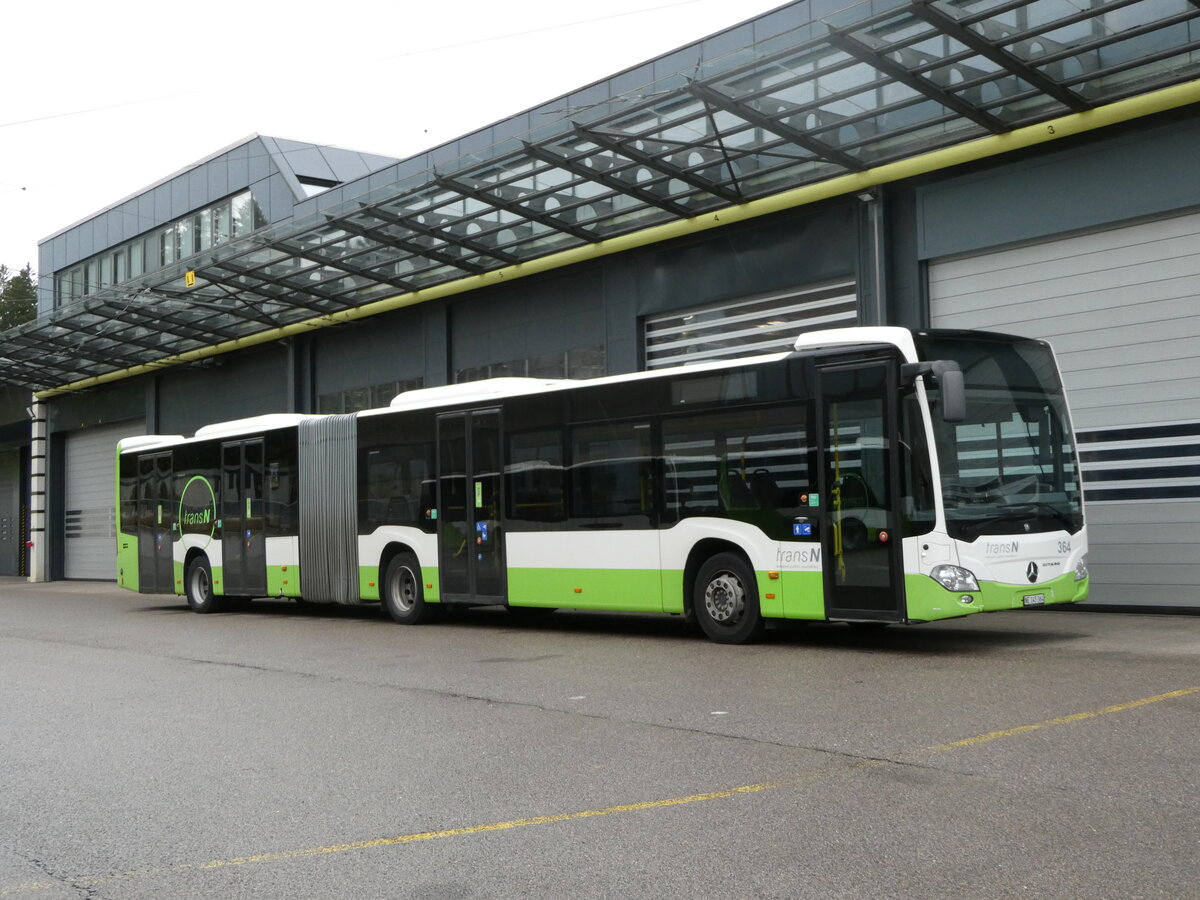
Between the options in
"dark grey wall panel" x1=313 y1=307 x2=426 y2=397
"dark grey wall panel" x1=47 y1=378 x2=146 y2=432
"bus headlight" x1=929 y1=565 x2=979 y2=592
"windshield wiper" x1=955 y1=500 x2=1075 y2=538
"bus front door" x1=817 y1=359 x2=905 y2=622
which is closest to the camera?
"bus headlight" x1=929 y1=565 x2=979 y2=592

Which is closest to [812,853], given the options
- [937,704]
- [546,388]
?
[937,704]

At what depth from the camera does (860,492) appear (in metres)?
11.8

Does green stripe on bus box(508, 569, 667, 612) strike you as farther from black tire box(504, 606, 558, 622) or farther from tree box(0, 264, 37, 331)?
tree box(0, 264, 37, 331)

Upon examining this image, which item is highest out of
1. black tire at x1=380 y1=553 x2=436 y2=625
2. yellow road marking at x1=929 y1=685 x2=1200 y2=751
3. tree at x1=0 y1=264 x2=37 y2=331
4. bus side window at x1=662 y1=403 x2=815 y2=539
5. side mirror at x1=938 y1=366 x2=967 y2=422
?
tree at x1=0 y1=264 x2=37 y2=331

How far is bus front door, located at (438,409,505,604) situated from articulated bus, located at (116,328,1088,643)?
0.03 m

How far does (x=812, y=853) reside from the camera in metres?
5.21

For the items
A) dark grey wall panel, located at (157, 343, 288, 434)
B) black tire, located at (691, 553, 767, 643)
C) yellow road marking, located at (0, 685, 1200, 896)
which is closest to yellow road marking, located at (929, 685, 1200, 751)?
yellow road marking, located at (0, 685, 1200, 896)

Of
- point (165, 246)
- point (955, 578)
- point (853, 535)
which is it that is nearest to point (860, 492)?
point (853, 535)

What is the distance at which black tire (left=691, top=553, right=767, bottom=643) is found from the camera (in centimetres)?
1277

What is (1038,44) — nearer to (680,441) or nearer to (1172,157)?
(1172,157)

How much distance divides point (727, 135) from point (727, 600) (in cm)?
659

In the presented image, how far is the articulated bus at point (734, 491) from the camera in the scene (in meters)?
11.5

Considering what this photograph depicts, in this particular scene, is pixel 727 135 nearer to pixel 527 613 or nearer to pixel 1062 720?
pixel 527 613

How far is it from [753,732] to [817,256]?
12.1 m
